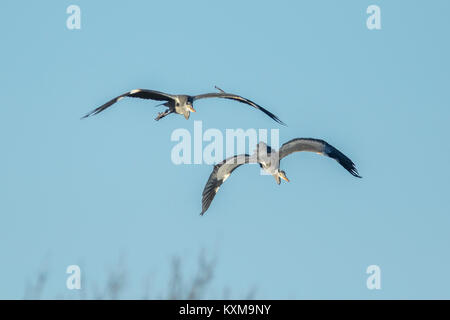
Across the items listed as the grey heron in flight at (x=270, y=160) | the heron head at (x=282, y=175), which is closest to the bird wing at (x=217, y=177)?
the grey heron in flight at (x=270, y=160)

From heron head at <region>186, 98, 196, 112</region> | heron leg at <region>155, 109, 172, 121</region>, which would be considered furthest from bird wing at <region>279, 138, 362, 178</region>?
heron leg at <region>155, 109, 172, 121</region>

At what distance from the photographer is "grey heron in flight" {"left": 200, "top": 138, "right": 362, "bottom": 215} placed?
30.4 metres

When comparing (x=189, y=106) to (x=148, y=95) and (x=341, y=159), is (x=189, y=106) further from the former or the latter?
(x=341, y=159)

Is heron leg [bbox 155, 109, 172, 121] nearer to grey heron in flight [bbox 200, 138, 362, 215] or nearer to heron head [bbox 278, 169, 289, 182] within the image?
grey heron in flight [bbox 200, 138, 362, 215]

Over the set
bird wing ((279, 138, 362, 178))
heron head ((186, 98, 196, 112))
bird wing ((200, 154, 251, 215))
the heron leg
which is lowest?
bird wing ((200, 154, 251, 215))

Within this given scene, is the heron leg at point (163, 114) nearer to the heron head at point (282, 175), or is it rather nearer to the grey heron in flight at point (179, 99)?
the grey heron in flight at point (179, 99)

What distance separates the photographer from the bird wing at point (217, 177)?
105 feet

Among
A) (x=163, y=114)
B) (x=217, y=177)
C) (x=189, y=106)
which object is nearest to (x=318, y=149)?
(x=217, y=177)

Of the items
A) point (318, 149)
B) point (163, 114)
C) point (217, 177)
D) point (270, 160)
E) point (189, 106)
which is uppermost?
point (189, 106)

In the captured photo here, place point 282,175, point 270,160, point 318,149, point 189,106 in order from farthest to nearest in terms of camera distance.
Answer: point 318,149
point 282,175
point 270,160
point 189,106

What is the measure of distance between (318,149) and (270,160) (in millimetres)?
1388

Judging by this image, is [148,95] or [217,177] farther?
[217,177]

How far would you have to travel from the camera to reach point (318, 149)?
31047 millimetres
